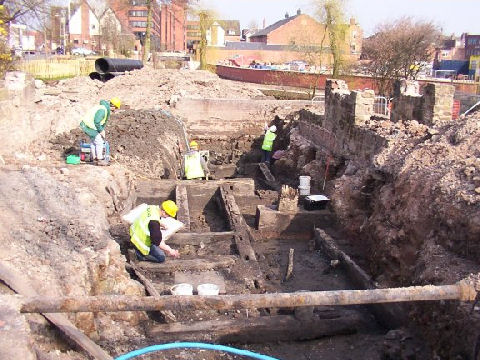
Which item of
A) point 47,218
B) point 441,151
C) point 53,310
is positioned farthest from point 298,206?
point 53,310

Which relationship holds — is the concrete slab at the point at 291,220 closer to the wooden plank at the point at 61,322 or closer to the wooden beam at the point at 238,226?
the wooden beam at the point at 238,226

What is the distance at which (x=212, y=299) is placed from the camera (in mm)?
3404

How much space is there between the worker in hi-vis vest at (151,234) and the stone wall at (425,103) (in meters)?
5.69

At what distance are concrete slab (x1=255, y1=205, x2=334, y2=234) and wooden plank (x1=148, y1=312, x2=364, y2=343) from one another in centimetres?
392

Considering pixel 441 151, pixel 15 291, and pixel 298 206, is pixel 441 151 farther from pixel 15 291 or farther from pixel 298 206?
pixel 15 291

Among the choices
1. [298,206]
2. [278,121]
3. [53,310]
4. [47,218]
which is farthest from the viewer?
[278,121]

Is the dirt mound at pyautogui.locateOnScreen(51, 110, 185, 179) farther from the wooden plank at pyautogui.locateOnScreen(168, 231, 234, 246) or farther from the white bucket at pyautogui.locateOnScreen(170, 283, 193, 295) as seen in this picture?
the white bucket at pyautogui.locateOnScreen(170, 283, 193, 295)

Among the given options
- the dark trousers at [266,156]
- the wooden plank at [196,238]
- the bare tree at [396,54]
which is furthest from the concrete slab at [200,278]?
the bare tree at [396,54]

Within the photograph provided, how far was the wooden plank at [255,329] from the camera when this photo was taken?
5762mm

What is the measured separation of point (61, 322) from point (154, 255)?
9.89 ft

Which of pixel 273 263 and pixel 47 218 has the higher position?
pixel 47 218

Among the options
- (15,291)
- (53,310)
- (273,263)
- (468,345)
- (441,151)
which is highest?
(441,151)

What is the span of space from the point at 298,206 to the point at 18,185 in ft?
18.4

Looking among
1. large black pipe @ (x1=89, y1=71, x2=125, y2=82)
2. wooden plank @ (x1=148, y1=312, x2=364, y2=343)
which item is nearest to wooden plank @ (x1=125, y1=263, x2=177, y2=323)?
wooden plank @ (x1=148, y1=312, x2=364, y2=343)
